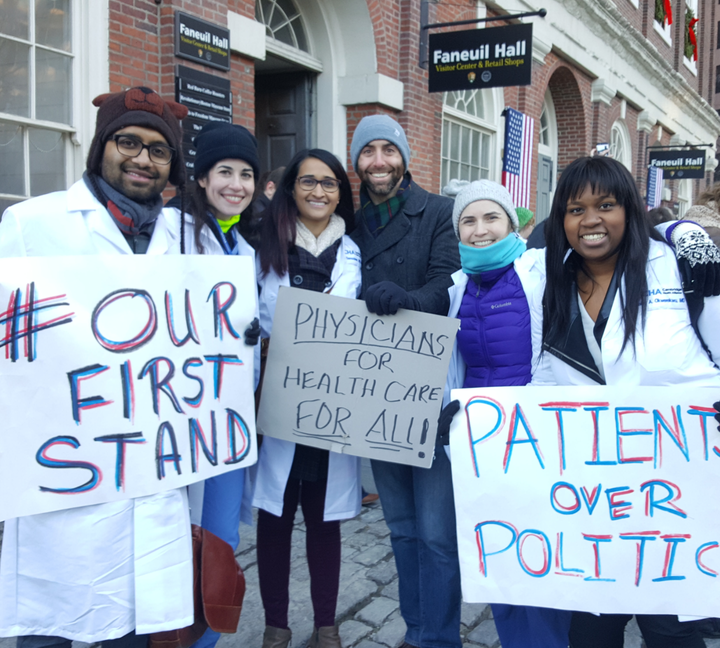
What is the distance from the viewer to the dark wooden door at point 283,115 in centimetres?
700

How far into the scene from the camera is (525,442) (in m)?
1.95

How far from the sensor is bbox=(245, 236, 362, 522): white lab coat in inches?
95.5

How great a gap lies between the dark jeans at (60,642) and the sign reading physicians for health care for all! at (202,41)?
4057mm

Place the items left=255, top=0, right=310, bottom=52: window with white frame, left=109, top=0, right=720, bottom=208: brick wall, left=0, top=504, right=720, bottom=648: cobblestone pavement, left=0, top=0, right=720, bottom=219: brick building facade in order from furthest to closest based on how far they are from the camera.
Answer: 1. left=255, top=0, right=310, bottom=52: window with white frame
2. left=109, top=0, right=720, bottom=208: brick wall
3. left=0, top=0, right=720, bottom=219: brick building facade
4. left=0, top=504, right=720, bottom=648: cobblestone pavement

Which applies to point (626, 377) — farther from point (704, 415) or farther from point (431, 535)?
point (431, 535)

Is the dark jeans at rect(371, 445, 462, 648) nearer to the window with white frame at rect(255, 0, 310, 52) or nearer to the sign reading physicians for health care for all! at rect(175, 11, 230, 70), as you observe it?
the sign reading physicians for health care for all! at rect(175, 11, 230, 70)

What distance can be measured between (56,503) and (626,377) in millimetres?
1623

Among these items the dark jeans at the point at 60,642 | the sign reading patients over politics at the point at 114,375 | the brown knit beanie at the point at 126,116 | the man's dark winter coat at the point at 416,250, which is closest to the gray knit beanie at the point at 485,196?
the man's dark winter coat at the point at 416,250

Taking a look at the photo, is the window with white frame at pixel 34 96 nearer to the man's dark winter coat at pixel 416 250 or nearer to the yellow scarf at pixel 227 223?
the yellow scarf at pixel 227 223

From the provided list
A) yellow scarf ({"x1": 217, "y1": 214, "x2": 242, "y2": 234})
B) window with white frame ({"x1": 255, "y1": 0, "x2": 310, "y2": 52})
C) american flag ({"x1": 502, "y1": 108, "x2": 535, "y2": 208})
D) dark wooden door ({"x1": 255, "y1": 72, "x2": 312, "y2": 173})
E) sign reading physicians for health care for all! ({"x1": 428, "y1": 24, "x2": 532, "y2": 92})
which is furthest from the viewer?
american flag ({"x1": 502, "y1": 108, "x2": 535, "y2": 208})

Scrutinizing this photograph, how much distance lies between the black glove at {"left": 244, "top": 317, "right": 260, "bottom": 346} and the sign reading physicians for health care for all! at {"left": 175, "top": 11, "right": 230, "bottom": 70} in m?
3.39

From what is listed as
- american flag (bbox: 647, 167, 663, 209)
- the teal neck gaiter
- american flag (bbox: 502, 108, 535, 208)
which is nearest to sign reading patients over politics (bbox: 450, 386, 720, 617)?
the teal neck gaiter

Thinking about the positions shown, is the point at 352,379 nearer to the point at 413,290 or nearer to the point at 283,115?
the point at 413,290

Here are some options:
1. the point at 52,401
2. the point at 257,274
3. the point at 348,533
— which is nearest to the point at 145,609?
the point at 52,401
